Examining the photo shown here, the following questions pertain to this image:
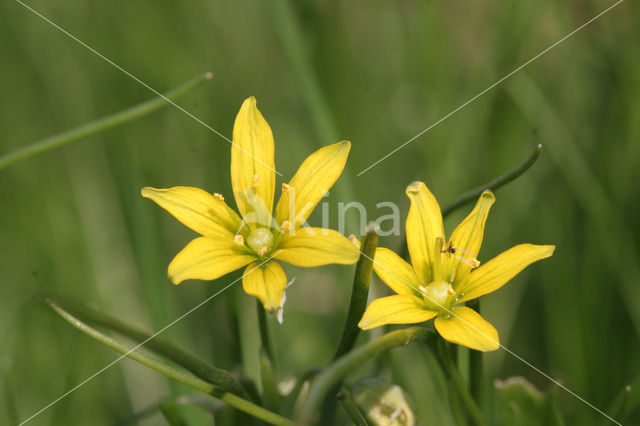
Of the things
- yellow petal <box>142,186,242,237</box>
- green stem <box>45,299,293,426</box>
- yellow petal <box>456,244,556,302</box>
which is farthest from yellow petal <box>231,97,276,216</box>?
yellow petal <box>456,244,556,302</box>

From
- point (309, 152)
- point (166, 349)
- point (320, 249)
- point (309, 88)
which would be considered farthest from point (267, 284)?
point (309, 152)

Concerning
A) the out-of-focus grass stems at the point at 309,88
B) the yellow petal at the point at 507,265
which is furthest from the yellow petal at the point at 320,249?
the out-of-focus grass stems at the point at 309,88

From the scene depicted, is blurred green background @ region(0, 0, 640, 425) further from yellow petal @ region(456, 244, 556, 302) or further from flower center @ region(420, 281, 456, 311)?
yellow petal @ region(456, 244, 556, 302)

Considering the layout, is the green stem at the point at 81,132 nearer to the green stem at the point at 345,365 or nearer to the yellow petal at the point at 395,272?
the yellow petal at the point at 395,272

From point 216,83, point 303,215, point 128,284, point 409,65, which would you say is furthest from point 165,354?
point 409,65

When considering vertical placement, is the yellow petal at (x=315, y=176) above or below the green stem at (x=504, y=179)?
above

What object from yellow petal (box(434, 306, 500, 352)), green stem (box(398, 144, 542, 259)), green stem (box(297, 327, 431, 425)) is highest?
green stem (box(398, 144, 542, 259))
